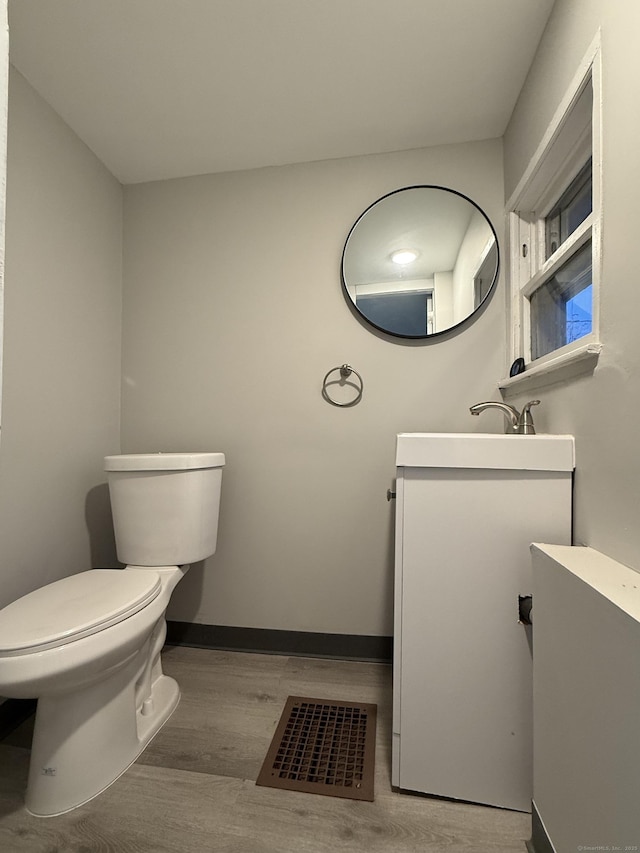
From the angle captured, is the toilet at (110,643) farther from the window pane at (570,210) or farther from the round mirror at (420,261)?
the window pane at (570,210)

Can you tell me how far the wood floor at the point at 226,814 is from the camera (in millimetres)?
956

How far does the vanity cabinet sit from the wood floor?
0.07m

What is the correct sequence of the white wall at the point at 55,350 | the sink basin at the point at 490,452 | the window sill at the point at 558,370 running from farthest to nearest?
the white wall at the point at 55,350, the sink basin at the point at 490,452, the window sill at the point at 558,370

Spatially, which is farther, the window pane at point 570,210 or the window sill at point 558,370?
the window pane at point 570,210

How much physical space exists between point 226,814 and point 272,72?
7.00 feet

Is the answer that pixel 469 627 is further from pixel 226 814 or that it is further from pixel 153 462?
pixel 153 462

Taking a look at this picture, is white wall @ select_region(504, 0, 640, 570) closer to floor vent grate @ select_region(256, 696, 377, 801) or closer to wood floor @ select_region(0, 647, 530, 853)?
wood floor @ select_region(0, 647, 530, 853)

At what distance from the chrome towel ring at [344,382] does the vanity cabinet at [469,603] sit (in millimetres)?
673

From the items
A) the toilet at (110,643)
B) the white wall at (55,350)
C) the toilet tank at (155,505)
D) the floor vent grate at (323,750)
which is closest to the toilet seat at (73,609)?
the toilet at (110,643)

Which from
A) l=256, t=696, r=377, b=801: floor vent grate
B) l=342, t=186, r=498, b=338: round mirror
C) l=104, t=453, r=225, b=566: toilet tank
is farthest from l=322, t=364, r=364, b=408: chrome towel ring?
l=256, t=696, r=377, b=801: floor vent grate

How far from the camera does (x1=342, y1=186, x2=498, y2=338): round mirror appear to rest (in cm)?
167

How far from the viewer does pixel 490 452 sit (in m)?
1.06

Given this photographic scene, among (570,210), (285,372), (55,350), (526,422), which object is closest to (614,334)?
(526,422)

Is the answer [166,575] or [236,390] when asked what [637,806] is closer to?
[166,575]
